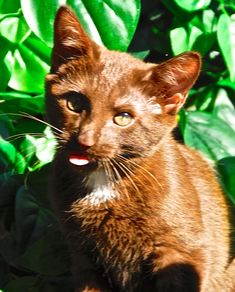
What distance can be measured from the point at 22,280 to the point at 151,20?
3.42 feet

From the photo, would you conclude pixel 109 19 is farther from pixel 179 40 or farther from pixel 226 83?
pixel 226 83

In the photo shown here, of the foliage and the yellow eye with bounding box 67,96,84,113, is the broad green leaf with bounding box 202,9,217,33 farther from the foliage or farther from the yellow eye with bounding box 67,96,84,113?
the yellow eye with bounding box 67,96,84,113

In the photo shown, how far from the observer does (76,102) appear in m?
2.13

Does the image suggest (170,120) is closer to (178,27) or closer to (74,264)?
(74,264)

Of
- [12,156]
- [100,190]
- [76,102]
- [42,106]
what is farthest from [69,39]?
[12,156]

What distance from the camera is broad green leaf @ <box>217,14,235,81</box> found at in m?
2.80

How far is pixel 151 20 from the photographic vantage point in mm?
3139

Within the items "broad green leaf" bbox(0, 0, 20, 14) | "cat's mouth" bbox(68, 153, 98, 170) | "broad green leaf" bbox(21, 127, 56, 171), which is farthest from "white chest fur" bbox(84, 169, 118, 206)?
"broad green leaf" bbox(0, 0, 20, 14)

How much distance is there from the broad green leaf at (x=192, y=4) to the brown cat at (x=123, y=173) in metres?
0.63

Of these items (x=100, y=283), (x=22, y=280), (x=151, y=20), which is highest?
(x=151, y=20)

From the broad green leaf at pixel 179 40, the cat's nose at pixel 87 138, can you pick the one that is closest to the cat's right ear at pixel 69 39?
the cat's nose at pixel 87 138

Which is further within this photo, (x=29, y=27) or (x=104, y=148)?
(x=29, y=27)

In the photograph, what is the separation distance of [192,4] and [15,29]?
1.83 ft

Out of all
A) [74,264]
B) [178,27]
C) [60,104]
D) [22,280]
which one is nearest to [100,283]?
[74,264]
